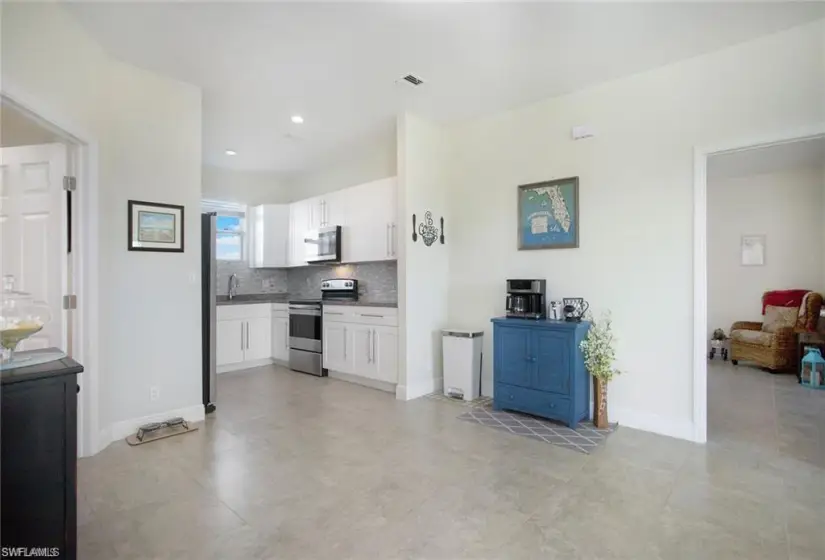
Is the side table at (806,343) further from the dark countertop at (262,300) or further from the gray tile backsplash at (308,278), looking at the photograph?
the dark countertop at (262,300)

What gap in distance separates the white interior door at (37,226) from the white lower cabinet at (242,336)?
104 inches

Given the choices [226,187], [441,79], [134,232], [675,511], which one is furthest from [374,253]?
[675,511]

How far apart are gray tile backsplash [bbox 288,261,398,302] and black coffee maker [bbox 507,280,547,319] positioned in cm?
186

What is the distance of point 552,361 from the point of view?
3523 mm

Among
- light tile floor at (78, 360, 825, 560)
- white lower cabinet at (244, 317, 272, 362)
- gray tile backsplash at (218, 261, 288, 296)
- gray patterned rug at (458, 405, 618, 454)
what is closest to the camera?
light tile floor at (78, 360, 825, 560)

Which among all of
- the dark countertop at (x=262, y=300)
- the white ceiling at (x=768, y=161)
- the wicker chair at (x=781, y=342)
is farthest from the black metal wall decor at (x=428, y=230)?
the wicker chair at (x=781, y=342)

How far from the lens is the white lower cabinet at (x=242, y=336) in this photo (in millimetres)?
5574

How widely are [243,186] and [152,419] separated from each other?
13.5ft

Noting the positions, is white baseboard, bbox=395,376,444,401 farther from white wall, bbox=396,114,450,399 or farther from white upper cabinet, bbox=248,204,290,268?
white upper cabinet, bbox=248,204,290,268

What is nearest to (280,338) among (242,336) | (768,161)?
(242,336)

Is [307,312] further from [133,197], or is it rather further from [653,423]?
[653,423]

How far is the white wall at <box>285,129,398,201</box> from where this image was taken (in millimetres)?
5246

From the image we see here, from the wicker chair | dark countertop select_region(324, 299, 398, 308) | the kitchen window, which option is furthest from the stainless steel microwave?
the wicker chair

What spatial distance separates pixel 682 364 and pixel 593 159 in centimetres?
185
